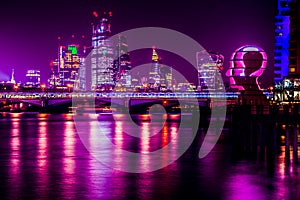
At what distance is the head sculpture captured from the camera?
6469 cm

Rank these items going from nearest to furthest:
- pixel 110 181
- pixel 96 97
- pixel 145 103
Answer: pixel 110 181, pixel 145 103, pixel 96 97

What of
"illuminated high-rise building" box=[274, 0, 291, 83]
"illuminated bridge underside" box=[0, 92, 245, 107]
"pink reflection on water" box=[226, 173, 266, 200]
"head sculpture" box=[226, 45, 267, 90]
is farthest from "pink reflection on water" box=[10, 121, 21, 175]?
"illuminated high-rise building" box=[274, 0, 291, 83]

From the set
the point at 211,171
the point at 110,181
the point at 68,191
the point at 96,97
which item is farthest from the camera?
the point at 96,97

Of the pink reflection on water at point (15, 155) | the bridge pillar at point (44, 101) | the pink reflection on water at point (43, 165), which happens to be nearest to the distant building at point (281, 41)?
the bridge pillar at point (44, 101)

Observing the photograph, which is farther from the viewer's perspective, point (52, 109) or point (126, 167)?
point (52, 109)

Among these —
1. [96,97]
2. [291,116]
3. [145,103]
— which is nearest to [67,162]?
[291,116]

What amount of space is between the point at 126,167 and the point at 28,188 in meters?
7.44

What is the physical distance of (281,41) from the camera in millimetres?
148625

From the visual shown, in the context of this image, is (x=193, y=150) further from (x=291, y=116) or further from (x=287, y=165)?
(x=287, y=165)

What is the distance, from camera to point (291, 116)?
43.7 m

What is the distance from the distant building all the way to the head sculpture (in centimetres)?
8141

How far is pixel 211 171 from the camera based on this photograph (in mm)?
30188

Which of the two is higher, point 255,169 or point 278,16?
point 278,16

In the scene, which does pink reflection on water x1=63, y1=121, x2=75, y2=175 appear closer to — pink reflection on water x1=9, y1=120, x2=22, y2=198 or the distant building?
pink reflection on water x1=9, y1=120, x2=22, y2=198
